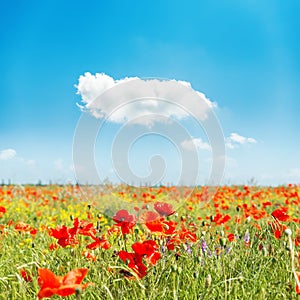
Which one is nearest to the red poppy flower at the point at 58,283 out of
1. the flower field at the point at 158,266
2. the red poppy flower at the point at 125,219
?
the flower field at the point at 158,266

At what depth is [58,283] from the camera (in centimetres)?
122

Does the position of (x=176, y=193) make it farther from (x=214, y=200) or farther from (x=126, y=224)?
(x=126, y=224)

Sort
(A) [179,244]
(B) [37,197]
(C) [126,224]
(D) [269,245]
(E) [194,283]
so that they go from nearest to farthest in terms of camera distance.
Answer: (E) [194,283], (C) [126,224], (A) [179,244], (D) [269,245], (B) [37,197]

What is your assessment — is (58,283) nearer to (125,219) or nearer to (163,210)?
(125,219)

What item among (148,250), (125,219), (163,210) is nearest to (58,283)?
(148,250)

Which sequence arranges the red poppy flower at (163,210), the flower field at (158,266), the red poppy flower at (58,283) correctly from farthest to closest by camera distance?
1. the red poppy flower at (163,210)
2. the flower field at (158,266)
3. the red poppy flower at (58,283)

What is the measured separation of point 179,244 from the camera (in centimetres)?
236

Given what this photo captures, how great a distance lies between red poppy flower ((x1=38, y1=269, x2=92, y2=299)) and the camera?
1170 mm

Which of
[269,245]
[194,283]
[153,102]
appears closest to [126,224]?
[194,283]

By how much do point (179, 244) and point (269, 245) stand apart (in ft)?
2.40

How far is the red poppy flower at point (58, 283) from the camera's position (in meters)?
1.17

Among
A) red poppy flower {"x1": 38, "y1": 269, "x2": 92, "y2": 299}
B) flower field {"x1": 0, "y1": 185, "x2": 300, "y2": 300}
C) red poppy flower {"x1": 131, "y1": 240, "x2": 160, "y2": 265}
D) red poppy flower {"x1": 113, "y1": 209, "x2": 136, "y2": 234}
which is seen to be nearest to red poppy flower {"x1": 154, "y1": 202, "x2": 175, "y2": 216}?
flower field {"x1": 0, "y1": 185, "x2": 300, "y2": 300}

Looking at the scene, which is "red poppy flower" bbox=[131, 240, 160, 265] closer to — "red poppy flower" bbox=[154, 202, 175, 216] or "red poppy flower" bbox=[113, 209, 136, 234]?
"red poppy flower" bbox=[113, 209, 136, 234]

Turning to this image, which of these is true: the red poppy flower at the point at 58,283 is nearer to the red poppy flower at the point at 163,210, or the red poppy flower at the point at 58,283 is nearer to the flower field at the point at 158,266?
the flower field at the point at 158,266
